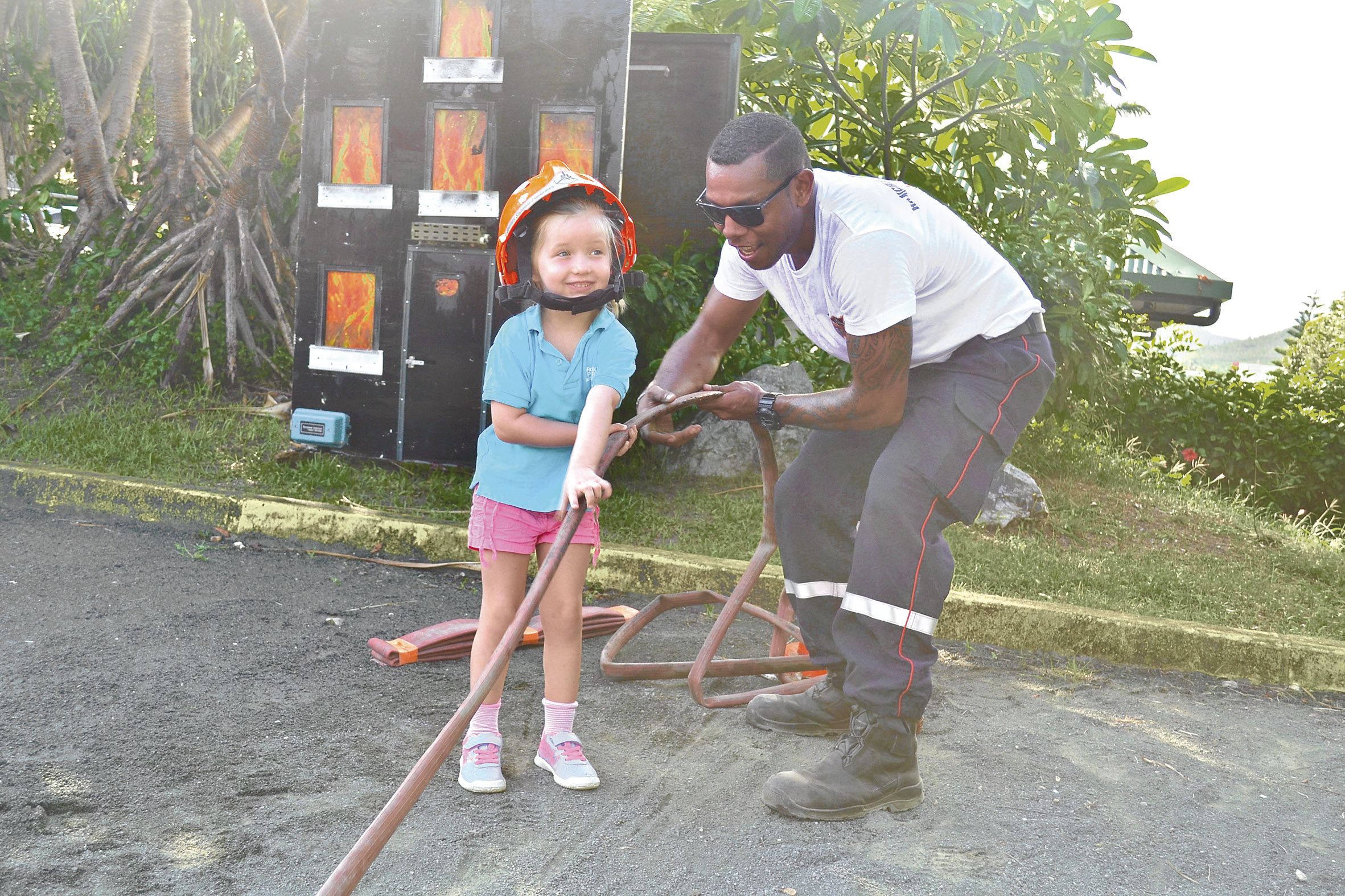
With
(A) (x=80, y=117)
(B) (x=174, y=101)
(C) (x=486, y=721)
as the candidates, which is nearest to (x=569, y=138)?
(C) (x=486, y=721)

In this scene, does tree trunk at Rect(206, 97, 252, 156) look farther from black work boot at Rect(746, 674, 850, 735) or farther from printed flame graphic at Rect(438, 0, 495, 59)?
black work boot at Rect(746, 674, 850, 735)

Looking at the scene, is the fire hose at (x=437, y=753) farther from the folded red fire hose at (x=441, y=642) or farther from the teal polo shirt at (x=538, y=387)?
the folded red fire hose at (x=441, y=642)

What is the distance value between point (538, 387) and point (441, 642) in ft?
3.97

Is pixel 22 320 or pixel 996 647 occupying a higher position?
pixel 22 320

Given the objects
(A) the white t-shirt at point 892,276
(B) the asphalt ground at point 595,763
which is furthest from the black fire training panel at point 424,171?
(A) the white t-shirt at point 892,276

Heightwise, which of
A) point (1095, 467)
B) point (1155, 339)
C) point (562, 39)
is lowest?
point (1095, 467)

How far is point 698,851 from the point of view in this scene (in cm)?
238

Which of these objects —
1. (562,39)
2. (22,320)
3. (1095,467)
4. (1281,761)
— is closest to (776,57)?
(562,39)

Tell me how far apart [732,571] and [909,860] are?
198cm

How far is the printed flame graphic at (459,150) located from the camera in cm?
529

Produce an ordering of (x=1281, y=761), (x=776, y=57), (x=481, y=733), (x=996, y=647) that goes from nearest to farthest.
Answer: (x=481, y=733) → (x=1281, y=761) → (x=996, y=647) → (x=776, y=57)

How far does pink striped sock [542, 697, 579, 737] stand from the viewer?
2754 millimetres

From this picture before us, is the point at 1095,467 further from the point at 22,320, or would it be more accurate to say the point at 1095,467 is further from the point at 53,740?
the point at 22,320

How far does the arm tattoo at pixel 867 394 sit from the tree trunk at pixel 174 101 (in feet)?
20.7
